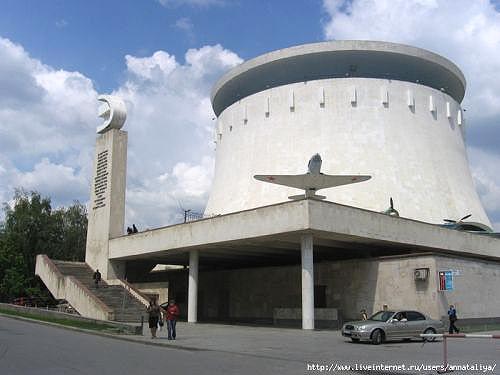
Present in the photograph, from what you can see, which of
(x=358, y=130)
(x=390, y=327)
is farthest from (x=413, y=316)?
(x=358, y=130)

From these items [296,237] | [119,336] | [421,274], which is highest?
[296,237]

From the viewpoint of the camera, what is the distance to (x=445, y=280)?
878 inches

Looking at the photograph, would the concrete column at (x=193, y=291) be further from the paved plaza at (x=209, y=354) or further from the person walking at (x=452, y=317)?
the person walking at (x=452, y=317)

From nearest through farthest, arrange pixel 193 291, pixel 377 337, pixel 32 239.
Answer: pixel 377 337 < pixel 193 291 < pixel 32 239

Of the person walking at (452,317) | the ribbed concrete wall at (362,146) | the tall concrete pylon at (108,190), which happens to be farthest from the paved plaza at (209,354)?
the ribbed concrete wall at (362,146)

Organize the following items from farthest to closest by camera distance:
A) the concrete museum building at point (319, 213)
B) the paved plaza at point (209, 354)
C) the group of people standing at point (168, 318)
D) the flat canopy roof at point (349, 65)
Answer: the flat canopy roof at point (349, 65), the concrete museum building at point (319, 213), the group of people standing at point (168, 318), the paved plaza at point (209, 354)

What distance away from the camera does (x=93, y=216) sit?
34.4 metres

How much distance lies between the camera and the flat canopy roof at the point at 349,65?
120 feet

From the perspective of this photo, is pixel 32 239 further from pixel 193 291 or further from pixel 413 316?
pixel 413 316

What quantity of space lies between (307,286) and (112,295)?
36.8ft

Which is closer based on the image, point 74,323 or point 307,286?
point 74,323

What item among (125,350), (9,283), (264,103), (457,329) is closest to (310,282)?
(457,329)

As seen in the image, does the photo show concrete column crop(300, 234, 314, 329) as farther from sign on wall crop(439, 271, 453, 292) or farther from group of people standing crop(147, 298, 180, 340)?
group of people standing crop(147, 298, 180, 340)

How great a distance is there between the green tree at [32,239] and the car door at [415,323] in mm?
27611
